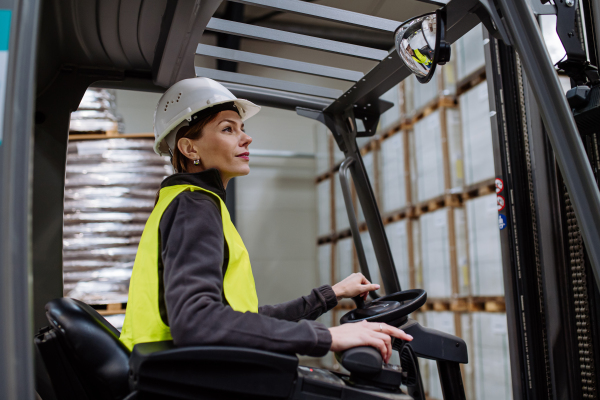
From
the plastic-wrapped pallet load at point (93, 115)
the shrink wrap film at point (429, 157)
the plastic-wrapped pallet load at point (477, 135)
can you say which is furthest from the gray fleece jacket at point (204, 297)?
the shrink wrap film at point (429, 157)

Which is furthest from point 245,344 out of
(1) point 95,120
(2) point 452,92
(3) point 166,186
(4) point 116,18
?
(2) point 452,92

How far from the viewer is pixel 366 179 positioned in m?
2.58

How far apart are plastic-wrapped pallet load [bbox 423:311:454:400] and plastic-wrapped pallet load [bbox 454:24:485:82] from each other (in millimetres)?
2278

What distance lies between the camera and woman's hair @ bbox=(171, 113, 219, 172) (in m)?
1.93

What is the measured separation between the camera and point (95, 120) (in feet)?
15.4

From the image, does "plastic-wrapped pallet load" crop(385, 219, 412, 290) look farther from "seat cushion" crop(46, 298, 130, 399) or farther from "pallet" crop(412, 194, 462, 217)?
"seat cushion" crop(46, 298, 130, 399)

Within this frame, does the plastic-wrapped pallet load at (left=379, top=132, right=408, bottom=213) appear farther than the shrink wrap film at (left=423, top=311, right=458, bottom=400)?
Yes

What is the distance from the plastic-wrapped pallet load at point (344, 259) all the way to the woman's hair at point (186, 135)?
230 inches

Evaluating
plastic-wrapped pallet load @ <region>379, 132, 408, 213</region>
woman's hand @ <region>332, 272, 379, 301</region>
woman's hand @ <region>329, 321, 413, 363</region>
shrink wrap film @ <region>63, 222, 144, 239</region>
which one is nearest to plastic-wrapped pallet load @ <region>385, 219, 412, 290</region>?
plastic-wrapped pallet load @ <region>379, 132, 408, 213</region>

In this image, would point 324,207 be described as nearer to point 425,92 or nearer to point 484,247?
point 425,92

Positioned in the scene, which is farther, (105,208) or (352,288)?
(105,208)

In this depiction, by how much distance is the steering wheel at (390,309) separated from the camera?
6.42ft

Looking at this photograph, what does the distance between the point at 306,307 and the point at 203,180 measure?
77 cm

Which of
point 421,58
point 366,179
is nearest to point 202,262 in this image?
point 421,58
